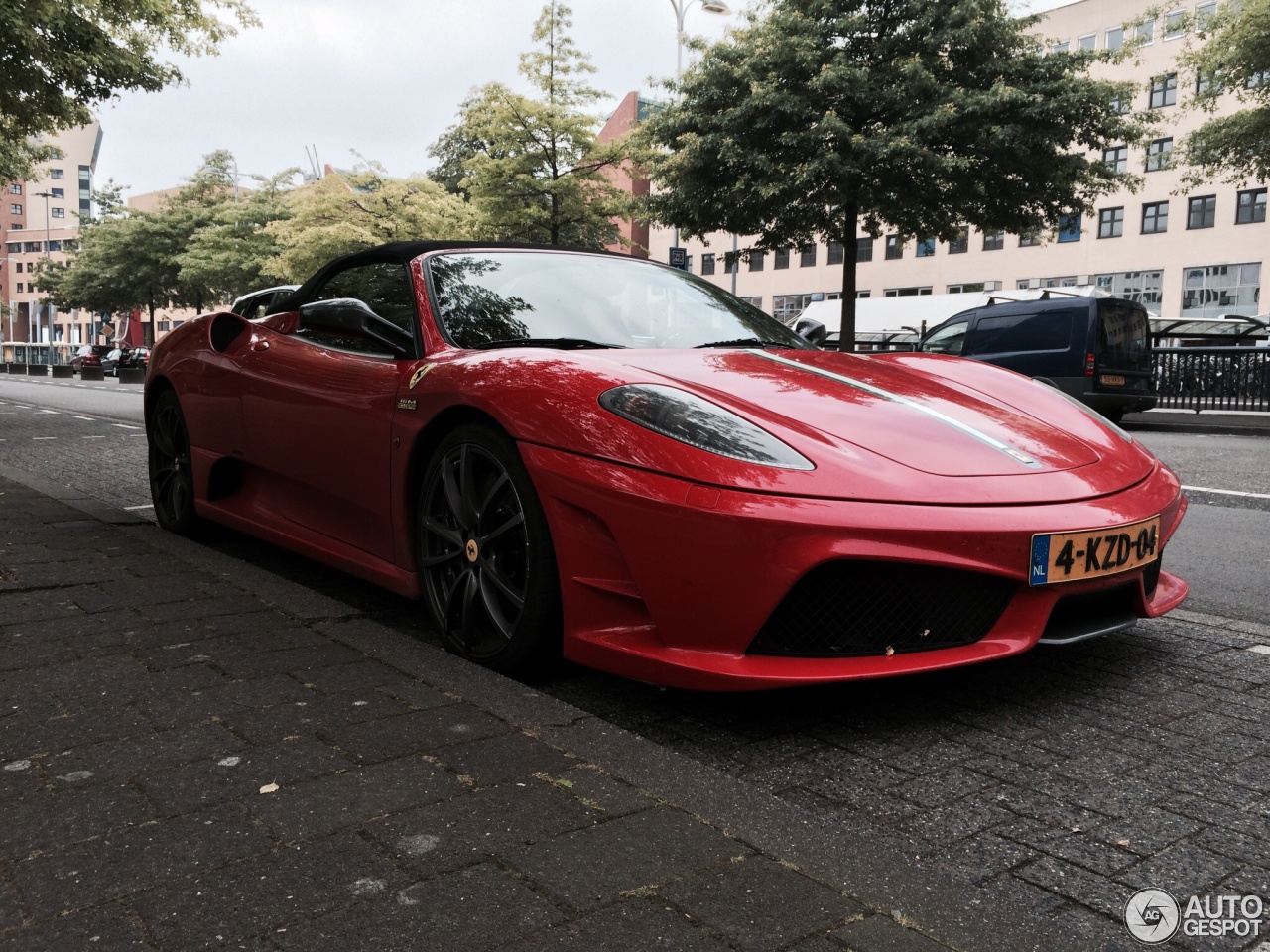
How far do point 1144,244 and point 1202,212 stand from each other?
7.78ft

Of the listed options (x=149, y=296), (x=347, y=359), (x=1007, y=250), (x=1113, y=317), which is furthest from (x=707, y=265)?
(x=347, y=359)

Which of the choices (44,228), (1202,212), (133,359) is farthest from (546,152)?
(44,228)

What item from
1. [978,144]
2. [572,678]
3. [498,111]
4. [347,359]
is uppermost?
[498,111]

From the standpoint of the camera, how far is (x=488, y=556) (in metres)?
2.91

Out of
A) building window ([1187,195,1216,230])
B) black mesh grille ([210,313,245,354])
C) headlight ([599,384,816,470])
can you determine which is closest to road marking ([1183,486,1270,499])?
headlight ([599,384,816,470])

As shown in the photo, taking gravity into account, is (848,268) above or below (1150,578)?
above

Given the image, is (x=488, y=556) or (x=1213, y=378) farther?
(x=1213, y=378)

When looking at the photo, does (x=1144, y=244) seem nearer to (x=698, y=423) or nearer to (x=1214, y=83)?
(x=1214, y=83)

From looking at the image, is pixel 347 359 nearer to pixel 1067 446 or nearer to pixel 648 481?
pixel 648 481

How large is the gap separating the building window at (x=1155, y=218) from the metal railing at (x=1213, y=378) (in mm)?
29909

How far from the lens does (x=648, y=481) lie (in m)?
2.47

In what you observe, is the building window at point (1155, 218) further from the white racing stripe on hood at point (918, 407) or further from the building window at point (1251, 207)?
the white racing stripe on hood at point (918, 407)

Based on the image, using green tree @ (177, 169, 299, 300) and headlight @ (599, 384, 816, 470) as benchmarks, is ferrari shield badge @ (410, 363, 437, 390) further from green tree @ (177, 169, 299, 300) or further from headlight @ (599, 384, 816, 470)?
green tree @ (177, 169, 299, 300)

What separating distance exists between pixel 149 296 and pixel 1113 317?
47363mm
